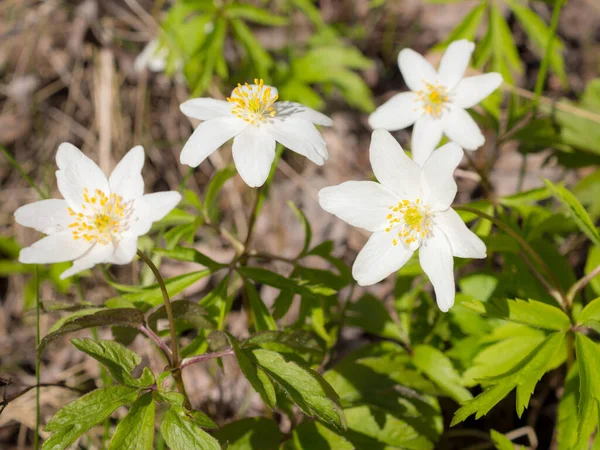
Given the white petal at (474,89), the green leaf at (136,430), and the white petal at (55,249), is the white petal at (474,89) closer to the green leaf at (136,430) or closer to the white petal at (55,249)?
the white petal at (55,249)

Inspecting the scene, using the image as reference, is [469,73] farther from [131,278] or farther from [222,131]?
[131,278]

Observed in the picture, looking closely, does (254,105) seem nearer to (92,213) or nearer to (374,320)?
(92,213)

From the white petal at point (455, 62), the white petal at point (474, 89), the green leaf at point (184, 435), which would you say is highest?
the white petal at point (455, 62)

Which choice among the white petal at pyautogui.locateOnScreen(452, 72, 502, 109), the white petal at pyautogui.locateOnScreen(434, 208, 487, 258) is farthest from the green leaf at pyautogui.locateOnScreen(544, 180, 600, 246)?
the white petal at pyautogui.locateOnScreen(452, 72, 502, 109)

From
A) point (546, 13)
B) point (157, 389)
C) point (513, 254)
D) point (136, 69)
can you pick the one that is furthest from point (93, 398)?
point (546, 13)

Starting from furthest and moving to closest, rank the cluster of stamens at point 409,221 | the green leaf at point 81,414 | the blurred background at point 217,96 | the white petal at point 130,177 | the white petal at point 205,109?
the blurred background at point 217,96 < the white petal at point 205,109 < the white petal at point 130,177 < the cluster of stamens at point 409,221 < the green leaf at point 81,414

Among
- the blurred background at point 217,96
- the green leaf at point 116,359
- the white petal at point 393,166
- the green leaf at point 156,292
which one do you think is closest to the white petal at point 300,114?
the white petal at point 393,166
